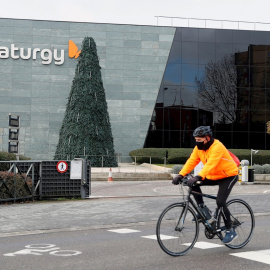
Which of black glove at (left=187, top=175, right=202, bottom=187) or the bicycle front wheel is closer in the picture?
the bicycle front wheel

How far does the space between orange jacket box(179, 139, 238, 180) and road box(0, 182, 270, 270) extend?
1066 mm

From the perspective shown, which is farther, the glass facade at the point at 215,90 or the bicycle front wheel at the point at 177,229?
the glass facade at the point at 215,90

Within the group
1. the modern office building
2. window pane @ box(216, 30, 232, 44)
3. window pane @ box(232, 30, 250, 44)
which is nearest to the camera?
the modern office building

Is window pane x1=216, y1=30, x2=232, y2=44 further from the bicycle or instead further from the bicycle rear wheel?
the bicycle

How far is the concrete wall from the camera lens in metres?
39.6

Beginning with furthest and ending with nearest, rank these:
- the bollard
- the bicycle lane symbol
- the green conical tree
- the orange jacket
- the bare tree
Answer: the bare tree
the green conical tree
the bollard
the bicycle lane symbol
the orange jacket

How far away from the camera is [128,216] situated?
11.7m

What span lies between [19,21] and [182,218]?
117ft

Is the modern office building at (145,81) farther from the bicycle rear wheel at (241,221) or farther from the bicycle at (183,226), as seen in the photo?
the bicycle at (183,226)

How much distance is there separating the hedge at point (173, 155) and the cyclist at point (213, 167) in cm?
2990

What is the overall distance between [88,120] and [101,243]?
969 inches

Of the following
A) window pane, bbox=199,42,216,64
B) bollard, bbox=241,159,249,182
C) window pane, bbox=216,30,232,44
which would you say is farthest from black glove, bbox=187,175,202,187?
window pane, bbox=216,30,232,44

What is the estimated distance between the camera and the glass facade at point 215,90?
41031mm

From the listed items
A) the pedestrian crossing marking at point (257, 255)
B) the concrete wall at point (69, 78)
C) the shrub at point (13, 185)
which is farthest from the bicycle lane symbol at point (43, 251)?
the concrete wall at point (69, 78)
